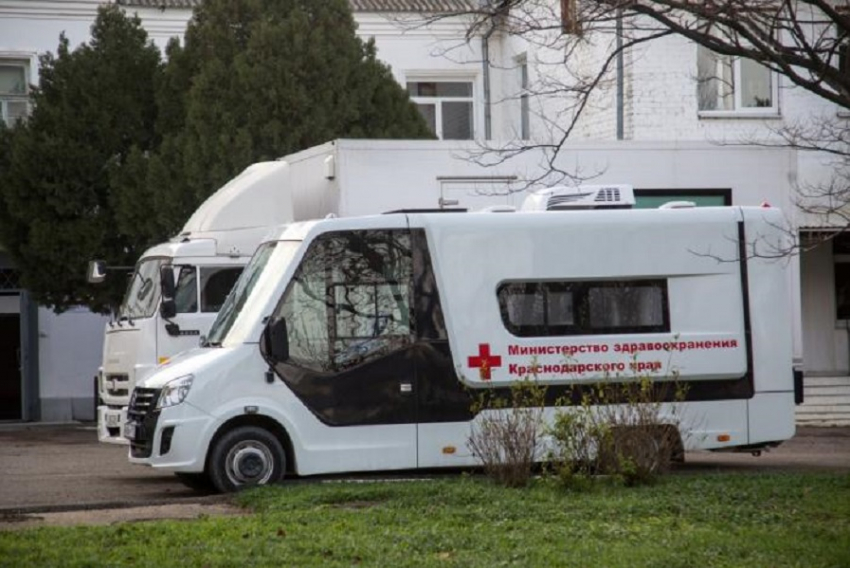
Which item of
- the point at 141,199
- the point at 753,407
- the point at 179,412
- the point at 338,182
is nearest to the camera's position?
the point at 179,412

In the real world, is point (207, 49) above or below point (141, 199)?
above

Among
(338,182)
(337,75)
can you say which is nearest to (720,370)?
(338,182)

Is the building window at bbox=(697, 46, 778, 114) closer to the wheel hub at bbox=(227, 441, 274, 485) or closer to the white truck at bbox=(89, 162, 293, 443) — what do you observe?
the white truck at bbox=(89, 162, 293, 443)

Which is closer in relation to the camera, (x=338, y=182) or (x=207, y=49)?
(x=338, y=182)

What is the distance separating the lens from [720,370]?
16.4 m

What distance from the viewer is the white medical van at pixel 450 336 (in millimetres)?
15617

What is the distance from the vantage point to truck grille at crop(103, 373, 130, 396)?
1930 cm

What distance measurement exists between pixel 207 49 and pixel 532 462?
15.0 metres

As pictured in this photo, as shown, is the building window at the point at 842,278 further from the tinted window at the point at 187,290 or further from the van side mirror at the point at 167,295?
the van side mirror at the point at 167,295

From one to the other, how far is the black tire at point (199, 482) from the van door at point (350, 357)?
1258 millimetres

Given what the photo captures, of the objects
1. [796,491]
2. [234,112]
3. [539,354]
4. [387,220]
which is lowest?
[796,491]

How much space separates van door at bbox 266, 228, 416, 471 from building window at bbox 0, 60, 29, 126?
770 inches

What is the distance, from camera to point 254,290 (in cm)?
1611

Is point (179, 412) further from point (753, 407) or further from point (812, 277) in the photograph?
point (812, 277)
